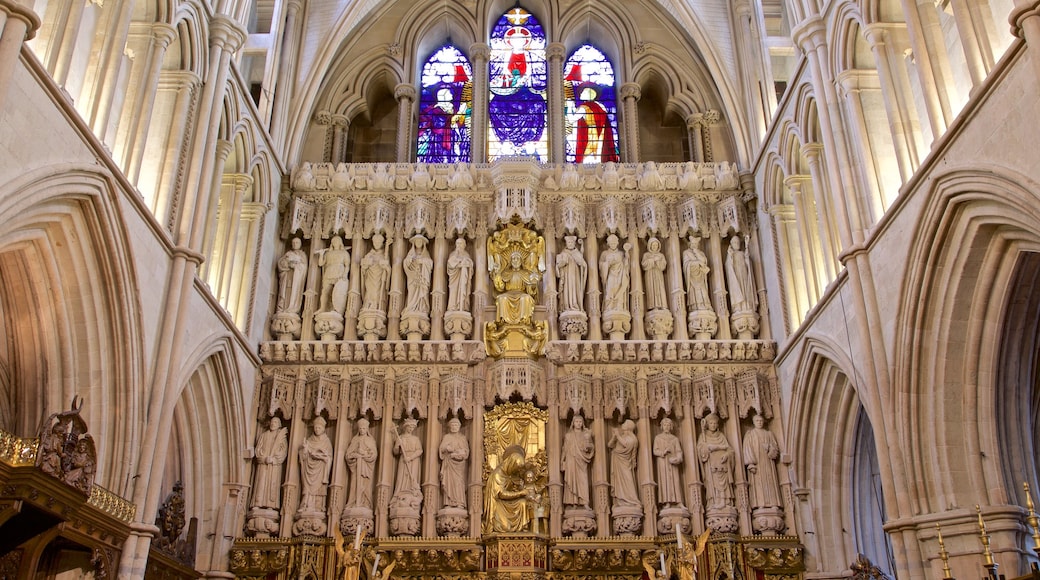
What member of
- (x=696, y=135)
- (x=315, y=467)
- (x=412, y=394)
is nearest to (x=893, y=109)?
(x=696, y=135)

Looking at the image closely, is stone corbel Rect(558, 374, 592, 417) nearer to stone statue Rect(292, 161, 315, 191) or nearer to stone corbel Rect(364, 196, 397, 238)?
stone corbel Rect(364, 196, 397, 238)

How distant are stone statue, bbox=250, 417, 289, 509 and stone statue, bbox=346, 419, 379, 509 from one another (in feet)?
3.53

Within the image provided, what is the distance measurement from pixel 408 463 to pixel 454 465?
0.74 m

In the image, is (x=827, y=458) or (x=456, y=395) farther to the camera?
(x=456, y=395)

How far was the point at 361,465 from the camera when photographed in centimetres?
1540

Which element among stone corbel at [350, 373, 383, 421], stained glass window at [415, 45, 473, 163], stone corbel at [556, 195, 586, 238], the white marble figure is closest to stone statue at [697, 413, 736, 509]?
the white marble figure

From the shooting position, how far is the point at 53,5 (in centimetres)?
1002

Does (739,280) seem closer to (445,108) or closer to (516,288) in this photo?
(516,288)

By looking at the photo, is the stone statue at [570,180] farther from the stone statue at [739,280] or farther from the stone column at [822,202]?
the stone column at [822,202]

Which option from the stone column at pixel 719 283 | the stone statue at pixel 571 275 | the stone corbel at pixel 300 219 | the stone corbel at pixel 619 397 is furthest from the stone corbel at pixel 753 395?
the stone corbel at pixel 300 219

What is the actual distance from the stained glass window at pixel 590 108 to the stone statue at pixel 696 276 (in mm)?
3302

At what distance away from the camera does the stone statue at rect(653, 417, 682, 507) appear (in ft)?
49.8

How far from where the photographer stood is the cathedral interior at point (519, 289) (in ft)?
33.2

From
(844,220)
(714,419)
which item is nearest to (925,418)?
(844,220)
